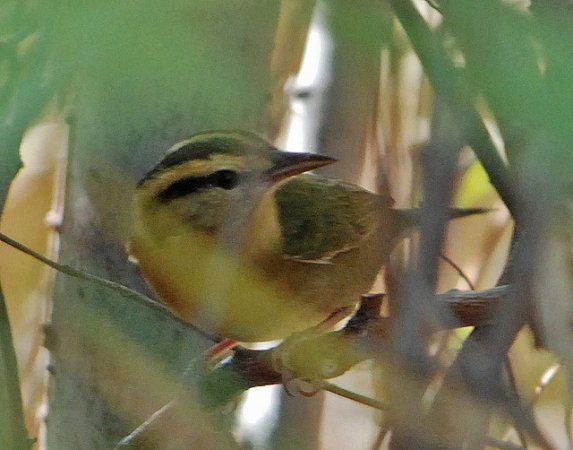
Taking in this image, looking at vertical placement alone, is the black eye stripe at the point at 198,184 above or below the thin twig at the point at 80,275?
above

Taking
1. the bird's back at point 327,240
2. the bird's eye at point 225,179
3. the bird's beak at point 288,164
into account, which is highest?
the bird's beak at point 288,164

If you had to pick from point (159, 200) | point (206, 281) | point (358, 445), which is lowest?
point (358, 445)

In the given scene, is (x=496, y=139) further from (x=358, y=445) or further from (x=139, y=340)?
(x=139, y=340)

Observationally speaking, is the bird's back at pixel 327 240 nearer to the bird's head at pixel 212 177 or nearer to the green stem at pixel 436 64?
the bird's head at pixel 212 177

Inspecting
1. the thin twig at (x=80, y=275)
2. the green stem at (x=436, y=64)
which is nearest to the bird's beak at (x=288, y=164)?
the thin twig at (x=80, y=275)

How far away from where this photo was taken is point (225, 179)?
2031mm

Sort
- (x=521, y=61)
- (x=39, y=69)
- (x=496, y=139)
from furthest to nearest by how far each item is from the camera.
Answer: (x=496, y=139) → (x=39, y=69) → (x=521, y=61)

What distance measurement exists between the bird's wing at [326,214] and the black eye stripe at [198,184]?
10.6 inches

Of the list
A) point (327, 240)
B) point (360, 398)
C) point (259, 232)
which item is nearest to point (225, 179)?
point (259, 232)

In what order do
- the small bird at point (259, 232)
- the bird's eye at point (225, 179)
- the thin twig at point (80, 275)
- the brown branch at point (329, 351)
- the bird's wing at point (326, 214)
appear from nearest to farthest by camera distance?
the brown branch at point (329, 351) < the thin twig at point (80, 275) < the small bird at point (259, 232) < the bird's eye at point (225, 179) < the bird's wing at point (326, 214)

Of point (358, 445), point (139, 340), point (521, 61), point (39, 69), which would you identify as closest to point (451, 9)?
point (521, 61)

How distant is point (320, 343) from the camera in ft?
5.05

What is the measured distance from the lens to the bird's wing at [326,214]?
2.29m

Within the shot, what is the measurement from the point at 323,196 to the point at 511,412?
1460 millimetres
